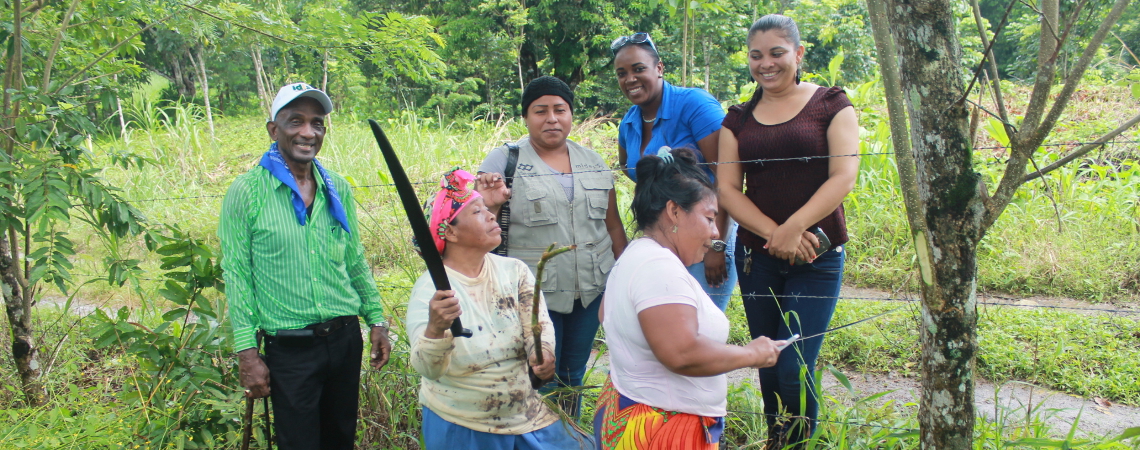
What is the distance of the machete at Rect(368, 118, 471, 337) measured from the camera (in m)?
1.52

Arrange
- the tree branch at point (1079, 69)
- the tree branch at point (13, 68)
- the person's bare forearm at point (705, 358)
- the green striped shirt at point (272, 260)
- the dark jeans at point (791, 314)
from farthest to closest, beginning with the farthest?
the tree branch at point (13, 68)
the dark jeans at point (791, 314)
the green striped shirt at point (272, 260)
the person's bare forearm at point (705, 358)
the tree branch at point (1079, 69)

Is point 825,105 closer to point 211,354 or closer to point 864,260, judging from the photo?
point 211,354

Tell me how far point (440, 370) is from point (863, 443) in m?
1.55

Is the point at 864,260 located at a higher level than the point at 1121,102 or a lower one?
lower

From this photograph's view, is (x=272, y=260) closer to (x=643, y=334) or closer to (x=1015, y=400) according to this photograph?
(x=643, y=334)

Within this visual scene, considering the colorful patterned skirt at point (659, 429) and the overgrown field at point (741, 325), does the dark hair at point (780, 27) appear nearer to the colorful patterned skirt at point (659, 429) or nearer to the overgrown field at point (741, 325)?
the overgrown field at point (741, 325)

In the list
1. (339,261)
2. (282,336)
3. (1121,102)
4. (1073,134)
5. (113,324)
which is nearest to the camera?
(282,336)

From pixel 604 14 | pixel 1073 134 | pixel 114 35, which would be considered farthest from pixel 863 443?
pixel 604 14

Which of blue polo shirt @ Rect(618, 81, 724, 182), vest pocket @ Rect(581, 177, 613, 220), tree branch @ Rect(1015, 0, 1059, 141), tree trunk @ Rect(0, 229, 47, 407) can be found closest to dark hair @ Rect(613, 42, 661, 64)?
blue polo shirt @ Rect(618, 81, 724, 182)

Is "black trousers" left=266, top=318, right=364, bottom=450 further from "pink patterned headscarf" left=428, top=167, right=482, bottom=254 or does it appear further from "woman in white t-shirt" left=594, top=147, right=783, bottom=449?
"woman in white t-shirt" left=594, top=147, right=783, bottom=449

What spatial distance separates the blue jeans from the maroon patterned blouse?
271 mm

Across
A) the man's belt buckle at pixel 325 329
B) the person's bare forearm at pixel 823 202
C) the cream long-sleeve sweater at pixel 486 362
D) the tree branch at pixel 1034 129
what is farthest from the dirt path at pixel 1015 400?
the man's belt buckle at pixel 325 329

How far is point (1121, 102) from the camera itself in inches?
307

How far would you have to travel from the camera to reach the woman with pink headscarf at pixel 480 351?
1.99m
